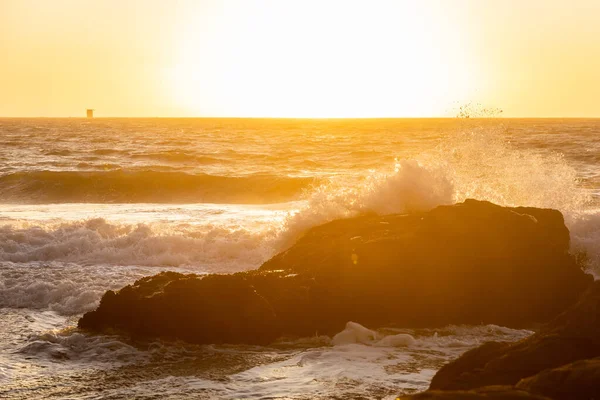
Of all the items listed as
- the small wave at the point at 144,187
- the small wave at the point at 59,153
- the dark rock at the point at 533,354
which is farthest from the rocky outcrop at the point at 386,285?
the small wave at the point at 59,153

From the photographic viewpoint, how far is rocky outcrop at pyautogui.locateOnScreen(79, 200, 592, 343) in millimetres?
7996

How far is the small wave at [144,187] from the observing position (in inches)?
1024

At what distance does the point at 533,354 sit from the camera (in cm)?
497

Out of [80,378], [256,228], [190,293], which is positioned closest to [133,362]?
[80,378]

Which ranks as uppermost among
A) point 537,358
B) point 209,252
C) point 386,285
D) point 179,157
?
point 179,157

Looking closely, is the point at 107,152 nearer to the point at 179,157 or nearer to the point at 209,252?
the point at 179,157

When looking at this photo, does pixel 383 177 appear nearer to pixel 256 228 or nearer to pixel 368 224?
pixel 368 224

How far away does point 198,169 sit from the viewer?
32125 millimetres

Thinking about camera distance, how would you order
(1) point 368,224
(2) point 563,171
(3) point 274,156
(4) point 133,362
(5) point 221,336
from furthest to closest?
(3) point 274,156, (2) point 563,171, (1) point 368,224, (5) point 221,336, (4) point 133,362

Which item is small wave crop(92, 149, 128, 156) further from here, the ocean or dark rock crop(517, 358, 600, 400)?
dark rock crop(517, 358, 600, 400)

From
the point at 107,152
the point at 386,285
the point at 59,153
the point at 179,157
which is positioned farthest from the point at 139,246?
the point at 59,153

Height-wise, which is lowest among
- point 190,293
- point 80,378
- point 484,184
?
point 80,378

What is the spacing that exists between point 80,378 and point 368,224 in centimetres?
493

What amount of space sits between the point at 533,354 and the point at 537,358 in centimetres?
4
